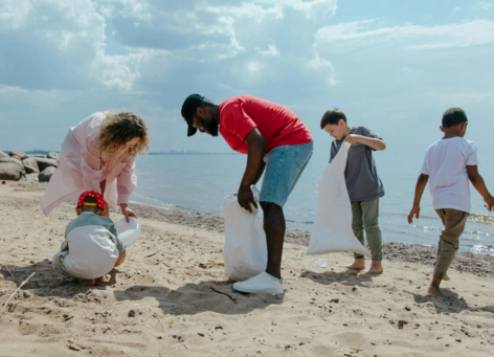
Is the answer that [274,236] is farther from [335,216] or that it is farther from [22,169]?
[22,169]

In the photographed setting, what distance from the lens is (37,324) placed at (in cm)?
A: 337

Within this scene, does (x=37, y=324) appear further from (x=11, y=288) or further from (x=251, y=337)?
(x=251, y=337)

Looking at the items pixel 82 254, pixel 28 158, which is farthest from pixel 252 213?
pixel 28 158

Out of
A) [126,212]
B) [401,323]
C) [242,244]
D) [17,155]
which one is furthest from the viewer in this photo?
[17,155]

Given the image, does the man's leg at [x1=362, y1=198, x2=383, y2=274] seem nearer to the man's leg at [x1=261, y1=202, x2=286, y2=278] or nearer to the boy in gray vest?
the man's leg at [x1=261, y1=202, x2=286, y2=278]

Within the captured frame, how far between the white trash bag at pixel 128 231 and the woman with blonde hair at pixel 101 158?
0.23ft

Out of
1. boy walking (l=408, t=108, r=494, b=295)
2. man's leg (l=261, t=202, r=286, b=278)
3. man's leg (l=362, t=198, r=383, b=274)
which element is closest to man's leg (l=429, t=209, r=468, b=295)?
boy walking (l=408, t=108, r=494, b=295)

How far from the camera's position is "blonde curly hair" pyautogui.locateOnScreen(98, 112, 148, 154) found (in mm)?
4535

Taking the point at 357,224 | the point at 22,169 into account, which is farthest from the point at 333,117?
the point at 22,169

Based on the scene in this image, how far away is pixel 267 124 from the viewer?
180 inches

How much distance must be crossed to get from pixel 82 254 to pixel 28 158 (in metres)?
21.6

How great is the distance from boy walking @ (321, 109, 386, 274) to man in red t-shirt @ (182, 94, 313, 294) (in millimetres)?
877

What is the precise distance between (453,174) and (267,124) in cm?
173

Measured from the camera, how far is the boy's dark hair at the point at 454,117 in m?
4.84
